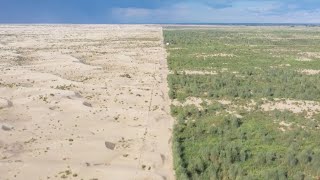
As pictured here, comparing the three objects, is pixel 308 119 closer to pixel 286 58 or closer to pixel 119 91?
pixel 119 91

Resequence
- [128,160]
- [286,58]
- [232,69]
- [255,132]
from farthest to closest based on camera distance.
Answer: [286,58], [232,69], [255,132], [128,160]

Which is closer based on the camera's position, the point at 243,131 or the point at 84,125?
the point at 243,131

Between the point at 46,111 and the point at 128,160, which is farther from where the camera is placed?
the point at 46,111

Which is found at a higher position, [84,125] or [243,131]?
[84,125]

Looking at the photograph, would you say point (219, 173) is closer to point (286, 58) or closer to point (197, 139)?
point (197, 139)

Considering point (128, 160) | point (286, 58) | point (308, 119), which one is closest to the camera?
point (128, 160)

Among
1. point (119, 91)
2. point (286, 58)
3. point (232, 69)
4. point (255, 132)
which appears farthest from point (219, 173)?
point (286, 58)

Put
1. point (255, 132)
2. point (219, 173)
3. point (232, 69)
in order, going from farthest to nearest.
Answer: point (232, 69) < point (255, 132) < point (219, 173)

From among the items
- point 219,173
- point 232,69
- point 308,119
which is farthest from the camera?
point 232,69

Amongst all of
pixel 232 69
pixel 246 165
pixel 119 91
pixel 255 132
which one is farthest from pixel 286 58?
pixel 246 165
